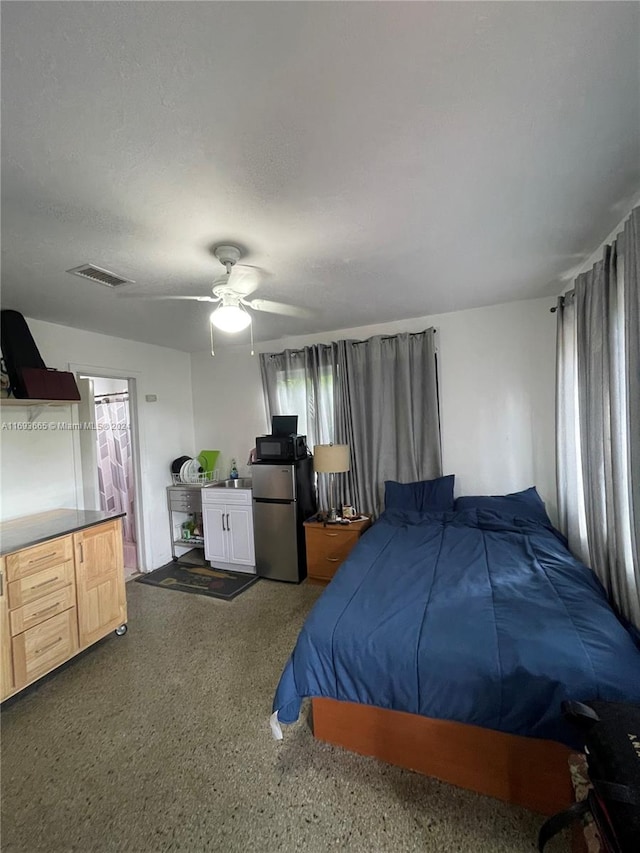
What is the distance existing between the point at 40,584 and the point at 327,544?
84.4 inches

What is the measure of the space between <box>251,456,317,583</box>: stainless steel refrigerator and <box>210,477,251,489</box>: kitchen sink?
0.36 m

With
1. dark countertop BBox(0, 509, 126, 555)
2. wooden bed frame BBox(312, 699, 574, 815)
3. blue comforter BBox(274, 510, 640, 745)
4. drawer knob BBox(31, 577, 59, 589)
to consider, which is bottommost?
wooden bed frame BBox(312, 699, 574, 815)

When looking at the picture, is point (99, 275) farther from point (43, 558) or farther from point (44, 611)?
point (44, 611)

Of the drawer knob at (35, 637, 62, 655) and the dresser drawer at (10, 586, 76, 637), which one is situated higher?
the dresser drawer at (10, 586, 76, 637)

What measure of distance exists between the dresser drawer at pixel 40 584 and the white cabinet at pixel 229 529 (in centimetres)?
156

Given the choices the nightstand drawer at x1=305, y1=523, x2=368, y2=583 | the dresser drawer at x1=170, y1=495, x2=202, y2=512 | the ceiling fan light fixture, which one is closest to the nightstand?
the nightstand drawer at x1=305, y1=523, x2=368, y2=583

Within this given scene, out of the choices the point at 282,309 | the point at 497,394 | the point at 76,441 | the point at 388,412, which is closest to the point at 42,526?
the point at 76,441

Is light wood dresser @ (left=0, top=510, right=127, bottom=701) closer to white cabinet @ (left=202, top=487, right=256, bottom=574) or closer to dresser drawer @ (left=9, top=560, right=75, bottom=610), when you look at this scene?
dresser drawer @ (left=9, top=560, right=75, bottom=610)

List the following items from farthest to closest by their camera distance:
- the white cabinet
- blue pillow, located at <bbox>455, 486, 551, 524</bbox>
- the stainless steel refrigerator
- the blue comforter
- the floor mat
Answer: the white cabinet
the stainless steel refrigerator
the floor mat
blue pillow, located at <bbox>455, 486, 551, 524</bbox>
the blue comforter

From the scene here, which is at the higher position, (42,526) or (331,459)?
(331,459)

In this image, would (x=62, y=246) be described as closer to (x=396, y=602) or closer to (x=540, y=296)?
(x=396, y=602)

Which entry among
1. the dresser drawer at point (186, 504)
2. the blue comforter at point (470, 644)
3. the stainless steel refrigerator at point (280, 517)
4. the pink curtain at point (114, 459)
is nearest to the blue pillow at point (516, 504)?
the blue comforter at point (470, 644)

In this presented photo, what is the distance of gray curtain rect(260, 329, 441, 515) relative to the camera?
3334 millimetres

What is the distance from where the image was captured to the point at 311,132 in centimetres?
111
